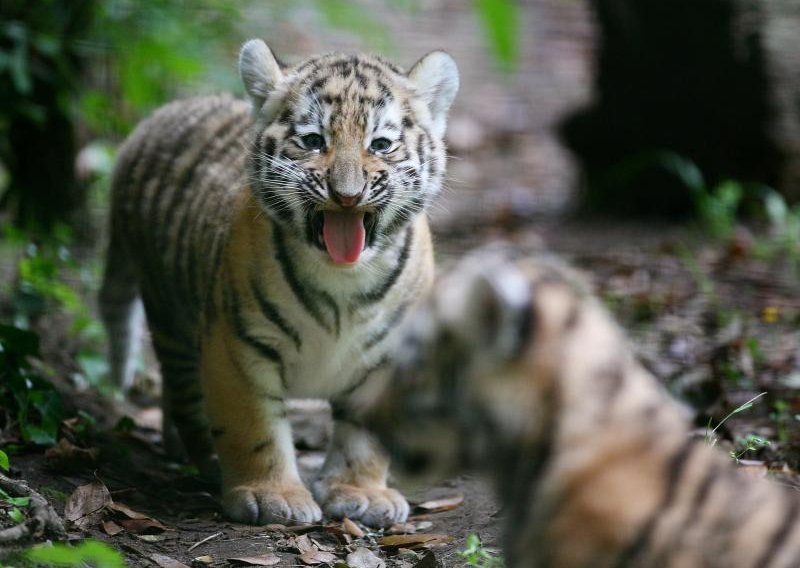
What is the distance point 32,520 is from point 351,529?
1119mm

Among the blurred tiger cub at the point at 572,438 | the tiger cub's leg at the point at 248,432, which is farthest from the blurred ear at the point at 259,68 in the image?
the blurred tiger cub at the point at 572,438

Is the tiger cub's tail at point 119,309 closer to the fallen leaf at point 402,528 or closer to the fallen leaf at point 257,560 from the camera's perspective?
the fallen leaf at point 402,528

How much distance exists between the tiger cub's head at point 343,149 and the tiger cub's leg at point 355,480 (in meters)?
0.75

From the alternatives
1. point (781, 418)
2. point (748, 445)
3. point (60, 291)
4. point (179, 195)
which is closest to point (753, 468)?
point (748, 445)

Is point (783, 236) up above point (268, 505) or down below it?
above

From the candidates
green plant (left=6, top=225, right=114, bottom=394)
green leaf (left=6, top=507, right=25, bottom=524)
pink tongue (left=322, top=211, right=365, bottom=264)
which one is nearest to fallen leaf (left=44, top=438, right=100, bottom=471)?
green leaf (left=6, top=507, right=25, bottom=524)

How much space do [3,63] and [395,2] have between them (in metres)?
3.66

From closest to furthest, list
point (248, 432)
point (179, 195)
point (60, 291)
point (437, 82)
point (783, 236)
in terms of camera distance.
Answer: point (248, 432)
point (437, 82)
point (179, 195)
point (60, 291)
point (783, 236)

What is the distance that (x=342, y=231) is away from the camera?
3.59 m

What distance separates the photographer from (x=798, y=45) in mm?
7840

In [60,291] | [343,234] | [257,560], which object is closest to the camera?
[257,560]

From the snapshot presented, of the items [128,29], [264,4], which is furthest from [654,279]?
[128,29]

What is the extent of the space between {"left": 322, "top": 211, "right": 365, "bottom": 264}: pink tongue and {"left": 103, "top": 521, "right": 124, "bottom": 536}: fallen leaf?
1.04 meters

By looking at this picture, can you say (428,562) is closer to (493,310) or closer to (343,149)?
(493,310)
